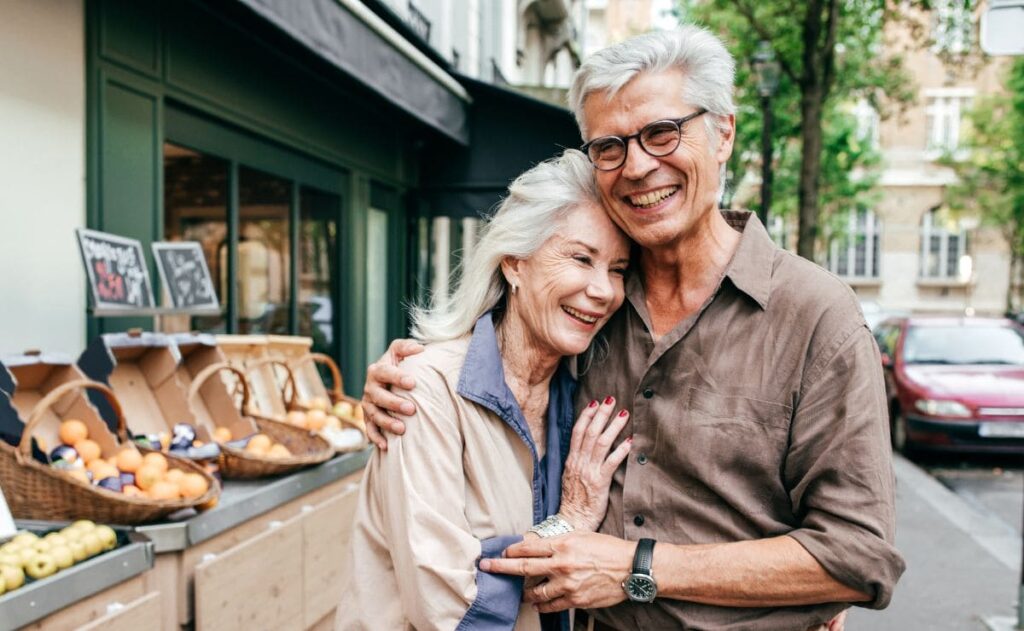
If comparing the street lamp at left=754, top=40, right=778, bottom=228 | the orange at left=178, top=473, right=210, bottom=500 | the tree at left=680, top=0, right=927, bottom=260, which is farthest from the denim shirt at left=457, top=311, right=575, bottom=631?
the street lamp at left=754, top=40, right=778, bottom=228

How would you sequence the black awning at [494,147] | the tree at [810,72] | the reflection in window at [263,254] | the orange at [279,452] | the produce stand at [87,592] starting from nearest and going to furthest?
the produce stand at [87,592] → the orange at [279,452] → the reflection in window at [263,254] → the black awning at [494,147] → the tree at [810,72]

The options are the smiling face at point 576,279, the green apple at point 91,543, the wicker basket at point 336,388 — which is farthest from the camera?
the wicker basket at point 336,388

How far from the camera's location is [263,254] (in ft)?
19.0

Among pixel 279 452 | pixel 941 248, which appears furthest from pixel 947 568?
pixel 941 248

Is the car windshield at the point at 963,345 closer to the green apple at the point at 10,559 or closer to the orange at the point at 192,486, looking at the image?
the orange at the point at 192,486

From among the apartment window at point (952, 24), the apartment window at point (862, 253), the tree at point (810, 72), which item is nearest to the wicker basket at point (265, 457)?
the tree at point (810, 72)

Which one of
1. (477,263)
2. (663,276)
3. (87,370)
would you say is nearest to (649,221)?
(663,276)

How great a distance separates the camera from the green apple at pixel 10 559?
6.93 ft

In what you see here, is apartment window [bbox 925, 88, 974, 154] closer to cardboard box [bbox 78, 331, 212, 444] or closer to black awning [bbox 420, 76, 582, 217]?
black awning [bbox 420, 76, 582, 217]

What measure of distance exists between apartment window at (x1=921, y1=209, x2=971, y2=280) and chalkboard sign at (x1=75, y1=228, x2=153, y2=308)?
33.7 meters

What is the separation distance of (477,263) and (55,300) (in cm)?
251

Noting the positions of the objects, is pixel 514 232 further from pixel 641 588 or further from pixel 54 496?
pixel 54 496

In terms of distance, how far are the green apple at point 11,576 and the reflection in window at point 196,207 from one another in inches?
104

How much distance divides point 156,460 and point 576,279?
5.97 feet
